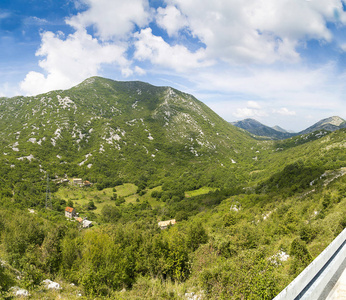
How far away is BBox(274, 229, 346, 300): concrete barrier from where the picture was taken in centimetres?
492

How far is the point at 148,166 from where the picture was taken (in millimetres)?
170000

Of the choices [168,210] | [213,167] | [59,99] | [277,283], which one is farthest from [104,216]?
[59,99]

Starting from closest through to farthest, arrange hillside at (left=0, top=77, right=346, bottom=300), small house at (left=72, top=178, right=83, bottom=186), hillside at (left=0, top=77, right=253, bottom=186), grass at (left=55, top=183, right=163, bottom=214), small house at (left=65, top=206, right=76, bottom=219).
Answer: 1. hillside at (left=0, top=77, right=346, bottom=300)
2. small house at (left=65, top=206, right=76, bottom=219)
3. grass at (left=55, top=183, right=163, bottom=214)
4. small house at (left=72, top=178, right=83, bottom=186)
5. hillside at (left=0, top=77, right=253, bottom=186)

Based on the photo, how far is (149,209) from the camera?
106m

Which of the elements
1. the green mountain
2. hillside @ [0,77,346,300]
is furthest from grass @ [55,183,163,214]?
the green mountain

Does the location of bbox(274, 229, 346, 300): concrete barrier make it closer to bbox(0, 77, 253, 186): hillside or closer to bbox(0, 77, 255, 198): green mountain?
bbox(0, 77, 255, 198): green mountain

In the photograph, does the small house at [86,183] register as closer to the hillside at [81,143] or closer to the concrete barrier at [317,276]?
the hillside at [81,143]

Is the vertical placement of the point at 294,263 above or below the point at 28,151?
below

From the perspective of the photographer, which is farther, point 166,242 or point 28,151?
point 28,151

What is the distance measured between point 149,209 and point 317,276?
107 metres

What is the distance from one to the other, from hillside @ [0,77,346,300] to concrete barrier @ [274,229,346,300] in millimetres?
4655

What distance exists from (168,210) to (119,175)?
6776 cm

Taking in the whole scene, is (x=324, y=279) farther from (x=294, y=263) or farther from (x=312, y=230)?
(x=312, y=230)

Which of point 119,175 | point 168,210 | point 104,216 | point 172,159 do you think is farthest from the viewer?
point 172,159
